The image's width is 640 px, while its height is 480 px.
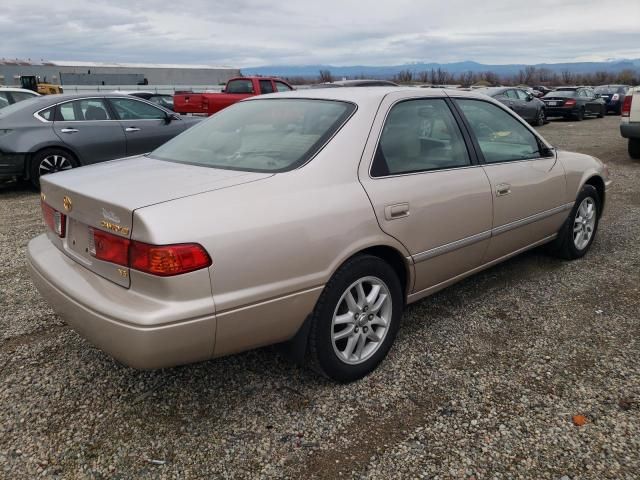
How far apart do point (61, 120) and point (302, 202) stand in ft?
21.2

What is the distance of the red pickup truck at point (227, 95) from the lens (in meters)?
13.8

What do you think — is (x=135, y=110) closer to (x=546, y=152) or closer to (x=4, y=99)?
(x=4, y=99)

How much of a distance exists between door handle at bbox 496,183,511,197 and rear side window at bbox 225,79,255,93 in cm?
1149

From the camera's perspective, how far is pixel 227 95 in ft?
45.8

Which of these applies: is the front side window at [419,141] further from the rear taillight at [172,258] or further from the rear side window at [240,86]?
the rear side window at [240,86]

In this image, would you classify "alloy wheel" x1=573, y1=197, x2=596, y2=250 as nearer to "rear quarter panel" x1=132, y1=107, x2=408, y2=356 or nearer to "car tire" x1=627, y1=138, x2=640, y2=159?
"rear quarter panel" x1=132, y1=107, x2=408, y2=356

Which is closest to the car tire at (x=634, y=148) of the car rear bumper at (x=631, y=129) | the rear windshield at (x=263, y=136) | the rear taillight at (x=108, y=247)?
the car rear bumper at (x=631, y=129)

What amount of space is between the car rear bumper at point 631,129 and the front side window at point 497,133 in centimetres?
695

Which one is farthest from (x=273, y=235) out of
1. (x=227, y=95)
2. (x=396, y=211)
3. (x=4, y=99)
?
(x=227, y=95)

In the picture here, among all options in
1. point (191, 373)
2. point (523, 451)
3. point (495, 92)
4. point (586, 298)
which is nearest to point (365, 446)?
point (523, 451)

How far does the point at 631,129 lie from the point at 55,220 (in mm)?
10111

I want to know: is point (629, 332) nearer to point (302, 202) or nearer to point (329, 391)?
point (329, 391)

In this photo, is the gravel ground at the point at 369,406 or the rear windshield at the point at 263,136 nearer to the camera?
the gravel ground at the point at 369,406

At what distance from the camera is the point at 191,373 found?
2887mm
